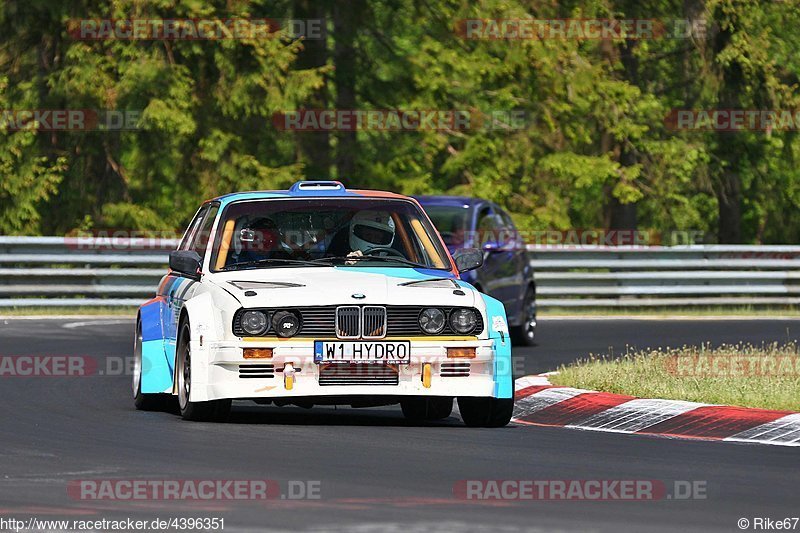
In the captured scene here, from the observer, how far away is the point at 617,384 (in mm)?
14938

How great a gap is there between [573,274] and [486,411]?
59.9ft

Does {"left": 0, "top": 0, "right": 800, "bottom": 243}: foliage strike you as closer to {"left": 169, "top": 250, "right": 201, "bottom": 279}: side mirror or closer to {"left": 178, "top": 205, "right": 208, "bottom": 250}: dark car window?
{"left": 178, "top": 205, "right": 208, "bottom": 250}: dark car window

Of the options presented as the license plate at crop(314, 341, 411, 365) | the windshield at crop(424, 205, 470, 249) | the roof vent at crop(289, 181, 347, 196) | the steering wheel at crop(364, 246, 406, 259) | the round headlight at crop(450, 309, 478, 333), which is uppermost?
the roof vent at crop(289, 181, 347, 196)

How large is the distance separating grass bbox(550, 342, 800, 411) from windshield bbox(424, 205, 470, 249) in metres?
4.68

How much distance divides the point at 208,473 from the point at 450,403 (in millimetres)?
4160

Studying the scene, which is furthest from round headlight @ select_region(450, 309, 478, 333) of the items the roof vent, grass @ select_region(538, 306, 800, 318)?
grass @ select_region(538, 306, 800, 318)

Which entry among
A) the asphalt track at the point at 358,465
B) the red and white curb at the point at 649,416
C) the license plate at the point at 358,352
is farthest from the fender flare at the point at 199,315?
the red and white curb at the point at 649,416

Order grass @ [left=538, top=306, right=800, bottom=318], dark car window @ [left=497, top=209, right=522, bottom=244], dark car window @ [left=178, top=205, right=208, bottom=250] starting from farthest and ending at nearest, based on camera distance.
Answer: grass @ [left=538, top=306, right=800, bottom=318] → dark car window @ [left=497, top=209, right=522, bottom=244] → dark car window @ [left=178, top=205, right=208, bottom=250]

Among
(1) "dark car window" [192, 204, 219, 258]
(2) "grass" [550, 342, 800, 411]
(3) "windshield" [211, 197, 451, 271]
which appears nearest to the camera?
(3) "windshield" [211, 197, 451, 271]

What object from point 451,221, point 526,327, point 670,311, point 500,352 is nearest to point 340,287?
point 500,352

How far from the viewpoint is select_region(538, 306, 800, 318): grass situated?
102 feet

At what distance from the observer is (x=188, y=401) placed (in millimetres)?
13062

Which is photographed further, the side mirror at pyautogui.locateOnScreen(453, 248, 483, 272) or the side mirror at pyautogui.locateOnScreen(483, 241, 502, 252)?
the side mirror at pyautogui.locateOnScreen(483, 241, 502, 252)

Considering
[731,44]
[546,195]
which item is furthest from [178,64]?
[731,44]
